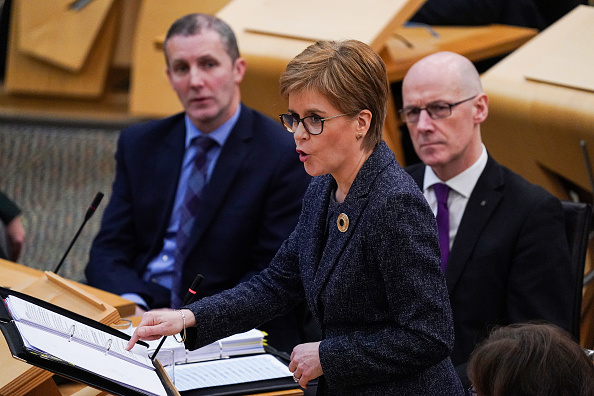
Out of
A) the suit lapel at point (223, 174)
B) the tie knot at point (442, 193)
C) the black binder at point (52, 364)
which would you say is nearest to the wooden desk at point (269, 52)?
the suit lapel at point (223, 174)

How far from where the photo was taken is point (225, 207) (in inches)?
102

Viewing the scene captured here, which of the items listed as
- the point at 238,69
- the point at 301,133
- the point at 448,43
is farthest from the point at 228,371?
the point at 448,43

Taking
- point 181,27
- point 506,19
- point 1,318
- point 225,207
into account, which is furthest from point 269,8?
point 1,318

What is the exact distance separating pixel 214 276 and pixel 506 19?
2997 mm

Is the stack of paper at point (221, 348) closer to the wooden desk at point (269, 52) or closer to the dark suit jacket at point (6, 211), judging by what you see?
the wooden desk at point (269, 52)

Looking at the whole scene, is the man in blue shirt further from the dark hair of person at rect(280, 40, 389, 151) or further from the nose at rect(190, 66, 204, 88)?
the dark hair of person at rect(280, 40, 389, 151)

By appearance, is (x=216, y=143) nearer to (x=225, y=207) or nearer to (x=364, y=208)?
(x=225, y=207)

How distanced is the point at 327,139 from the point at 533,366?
523mm

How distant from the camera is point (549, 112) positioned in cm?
292

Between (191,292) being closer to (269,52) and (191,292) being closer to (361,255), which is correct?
(361,255)

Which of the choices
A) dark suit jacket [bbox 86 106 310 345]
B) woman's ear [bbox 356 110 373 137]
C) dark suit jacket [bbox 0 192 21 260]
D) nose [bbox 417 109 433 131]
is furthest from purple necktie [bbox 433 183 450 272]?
dark suit jacket [bbox 0 192 21 260]

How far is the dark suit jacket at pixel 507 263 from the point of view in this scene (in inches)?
83.5

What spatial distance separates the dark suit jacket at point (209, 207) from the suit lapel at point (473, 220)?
551 millimetres

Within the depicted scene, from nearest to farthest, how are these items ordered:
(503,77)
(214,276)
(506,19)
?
(214,276) < (503,77) < (506,19)
